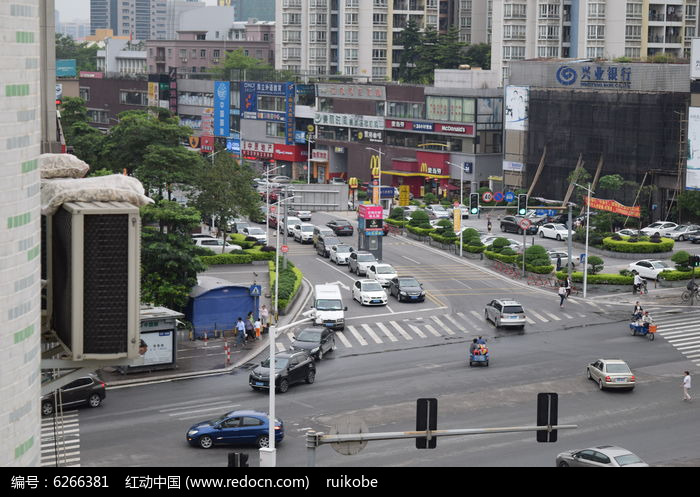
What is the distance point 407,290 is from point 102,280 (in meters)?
51.5

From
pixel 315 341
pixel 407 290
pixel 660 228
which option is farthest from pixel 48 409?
pixel 660 228

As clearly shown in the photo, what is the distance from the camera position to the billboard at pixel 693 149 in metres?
93.9

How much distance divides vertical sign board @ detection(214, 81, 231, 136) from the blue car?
123 metres

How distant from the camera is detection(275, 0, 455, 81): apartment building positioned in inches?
6476

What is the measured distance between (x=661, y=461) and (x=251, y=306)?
1060 inches

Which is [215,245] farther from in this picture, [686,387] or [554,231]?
[686,387]

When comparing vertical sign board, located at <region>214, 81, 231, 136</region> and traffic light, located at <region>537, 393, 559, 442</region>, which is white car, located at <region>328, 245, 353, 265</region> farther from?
vertical sign board, located at <region>214, 81, 231, 136</region>

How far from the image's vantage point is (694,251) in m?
86.1

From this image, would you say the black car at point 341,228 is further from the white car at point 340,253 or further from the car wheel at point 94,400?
the car wheel at point 94,400

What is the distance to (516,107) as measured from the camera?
11812 cm

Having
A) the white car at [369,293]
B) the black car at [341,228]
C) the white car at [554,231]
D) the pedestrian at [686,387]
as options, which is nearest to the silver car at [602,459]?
the pedestrian at [686,387]

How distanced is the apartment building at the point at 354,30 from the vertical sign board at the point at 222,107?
1744 cm

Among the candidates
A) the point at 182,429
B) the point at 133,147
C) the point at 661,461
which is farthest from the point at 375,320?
the point at 133,147
